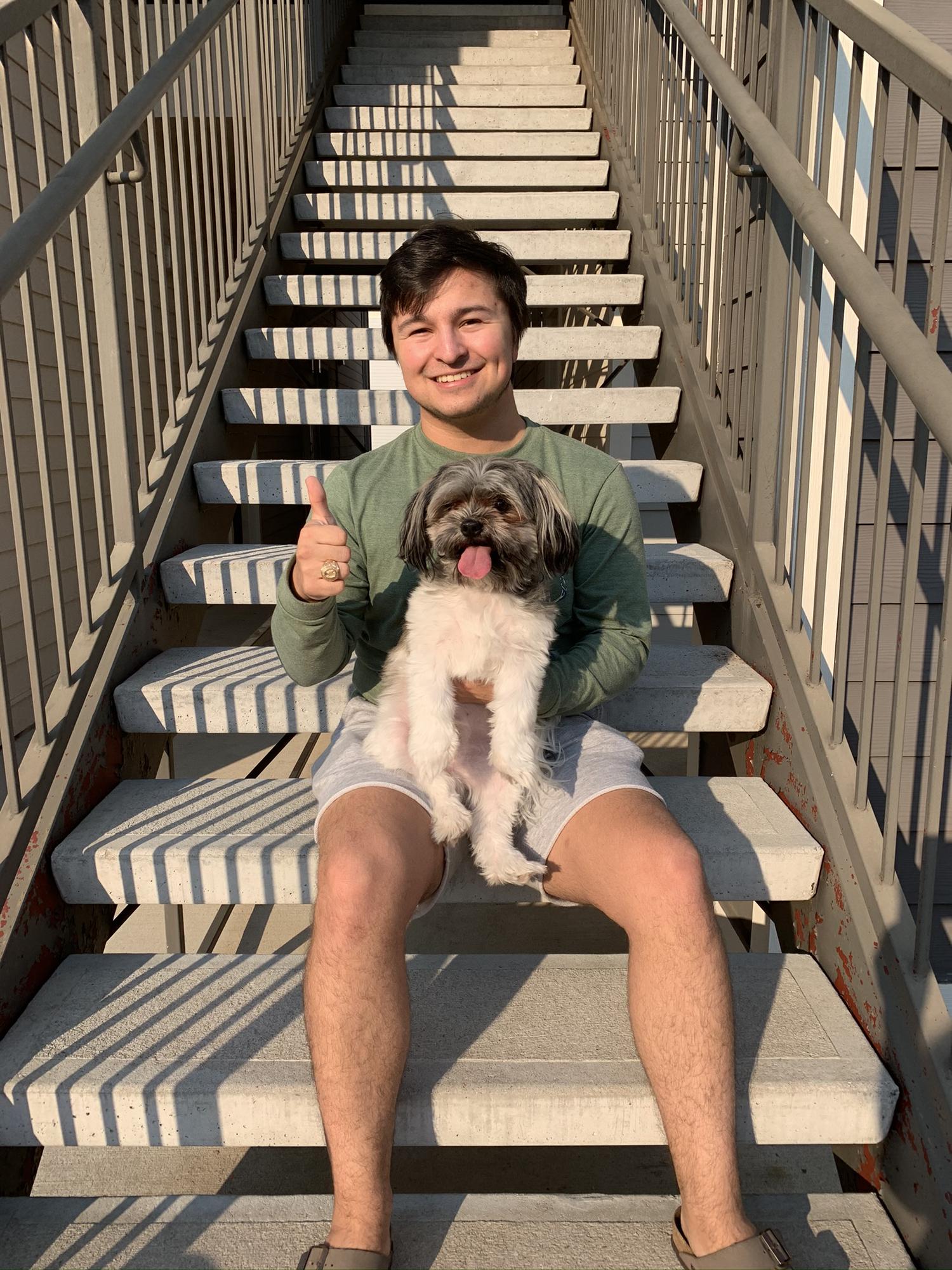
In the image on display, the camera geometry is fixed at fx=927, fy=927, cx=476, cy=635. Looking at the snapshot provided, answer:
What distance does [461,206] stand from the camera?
4227mm

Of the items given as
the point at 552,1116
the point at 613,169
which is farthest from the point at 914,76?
the point at 613,169

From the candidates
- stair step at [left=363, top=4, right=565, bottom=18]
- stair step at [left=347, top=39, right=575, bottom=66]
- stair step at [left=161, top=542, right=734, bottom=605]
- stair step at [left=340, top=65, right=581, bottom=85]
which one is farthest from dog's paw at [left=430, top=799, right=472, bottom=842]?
stair step at [left=363, top=4, right=565, bottom=18]

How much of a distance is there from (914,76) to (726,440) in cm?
123

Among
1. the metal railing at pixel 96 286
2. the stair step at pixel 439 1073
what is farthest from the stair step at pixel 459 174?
the stair step at pixel 439 1073

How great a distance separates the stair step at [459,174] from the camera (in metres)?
4.32

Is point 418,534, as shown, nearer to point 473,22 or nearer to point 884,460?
point 884,460

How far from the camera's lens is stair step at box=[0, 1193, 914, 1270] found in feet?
4.54

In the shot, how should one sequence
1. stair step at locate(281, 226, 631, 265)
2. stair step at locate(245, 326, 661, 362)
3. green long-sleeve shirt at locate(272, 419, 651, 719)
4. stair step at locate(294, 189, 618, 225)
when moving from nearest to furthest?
1. green long-sleeve shirt at locate(272, 419, 651, 719)
2. stair step at locate(245, 326, 661, 362)
3. stair step at locate(281, 226, 631, 265)
4. stair step at locate(294, 189, 618, 225)

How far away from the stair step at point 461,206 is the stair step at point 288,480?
67.8 inches

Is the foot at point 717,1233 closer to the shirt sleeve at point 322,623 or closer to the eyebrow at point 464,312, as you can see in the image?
the shirt sleeve at point 322,623

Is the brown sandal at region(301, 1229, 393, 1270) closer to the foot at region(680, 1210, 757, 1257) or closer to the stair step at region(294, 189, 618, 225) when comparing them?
the foot at region(680, 1210, 757, 1257)

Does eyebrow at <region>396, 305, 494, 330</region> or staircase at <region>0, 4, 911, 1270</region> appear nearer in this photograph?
staircase at <region>0, 4, 911, 1270</region>

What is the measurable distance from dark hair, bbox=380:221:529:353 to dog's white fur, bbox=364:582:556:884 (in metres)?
0.62

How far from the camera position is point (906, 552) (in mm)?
1615
